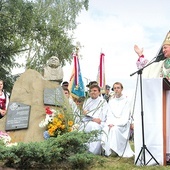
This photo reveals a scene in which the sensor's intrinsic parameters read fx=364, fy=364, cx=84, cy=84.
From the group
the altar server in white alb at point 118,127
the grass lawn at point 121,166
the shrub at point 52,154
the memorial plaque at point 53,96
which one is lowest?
the grass lawn at point 121,166

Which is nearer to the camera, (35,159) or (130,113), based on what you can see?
(35,159)

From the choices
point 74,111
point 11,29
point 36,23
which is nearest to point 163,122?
point 74,111

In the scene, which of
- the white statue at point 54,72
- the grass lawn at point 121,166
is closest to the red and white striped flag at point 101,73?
the white statue at point 54,72

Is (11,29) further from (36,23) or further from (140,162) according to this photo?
(140,162)

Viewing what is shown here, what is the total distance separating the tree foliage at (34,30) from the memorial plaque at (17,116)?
11.1 m

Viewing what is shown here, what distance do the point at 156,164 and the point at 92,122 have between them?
2075mm

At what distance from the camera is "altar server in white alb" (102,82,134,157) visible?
751 cm

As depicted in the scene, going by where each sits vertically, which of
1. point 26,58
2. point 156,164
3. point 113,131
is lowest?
point 156,164

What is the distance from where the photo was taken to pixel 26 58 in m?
26.8

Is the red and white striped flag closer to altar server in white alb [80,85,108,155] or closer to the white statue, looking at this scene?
the white statue

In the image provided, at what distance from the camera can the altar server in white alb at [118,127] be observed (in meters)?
7.51

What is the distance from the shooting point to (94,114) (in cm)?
797

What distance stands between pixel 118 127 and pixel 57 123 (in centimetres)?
183

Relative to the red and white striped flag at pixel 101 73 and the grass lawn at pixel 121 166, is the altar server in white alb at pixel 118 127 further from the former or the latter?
the red and white striped flag at pixel 101 73
